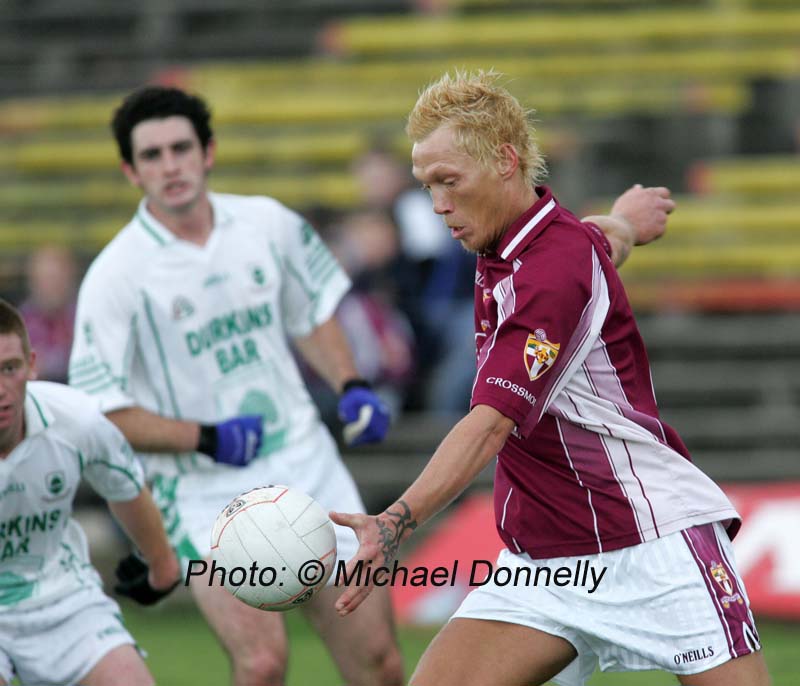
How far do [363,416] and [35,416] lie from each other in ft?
4.33

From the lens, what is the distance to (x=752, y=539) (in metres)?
8.68

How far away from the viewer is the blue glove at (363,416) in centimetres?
551

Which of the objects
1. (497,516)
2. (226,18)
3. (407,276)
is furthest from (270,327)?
(226,18)

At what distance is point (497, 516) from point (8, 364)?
1521mm

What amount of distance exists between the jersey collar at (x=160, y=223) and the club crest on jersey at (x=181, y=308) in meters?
0.23

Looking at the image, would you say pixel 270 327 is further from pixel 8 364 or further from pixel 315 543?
pixel 315 543

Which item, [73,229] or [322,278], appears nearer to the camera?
[322,278]

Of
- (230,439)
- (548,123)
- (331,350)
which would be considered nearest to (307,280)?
(331,350)

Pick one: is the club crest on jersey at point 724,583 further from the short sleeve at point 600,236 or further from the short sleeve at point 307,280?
the short sleeve at point 307,280

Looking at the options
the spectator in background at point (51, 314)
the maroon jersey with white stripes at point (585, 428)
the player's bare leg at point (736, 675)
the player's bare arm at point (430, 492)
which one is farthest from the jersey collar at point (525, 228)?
the spectator in background at point (51, 314)

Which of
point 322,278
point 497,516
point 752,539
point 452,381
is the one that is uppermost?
point 322,278

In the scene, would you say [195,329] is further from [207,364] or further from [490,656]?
[490,656]

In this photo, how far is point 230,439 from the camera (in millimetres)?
5227

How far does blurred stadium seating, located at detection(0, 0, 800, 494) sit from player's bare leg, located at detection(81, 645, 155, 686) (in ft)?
17.7
